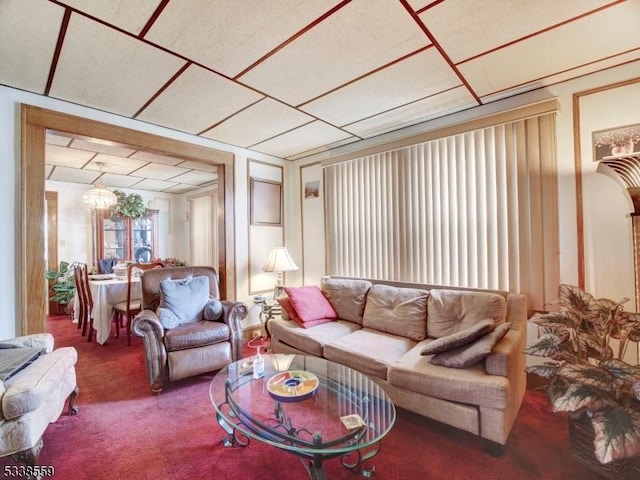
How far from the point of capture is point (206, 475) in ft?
5.29

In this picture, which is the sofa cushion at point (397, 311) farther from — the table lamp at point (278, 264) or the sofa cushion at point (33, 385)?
the sofa cushion at point (33, 385)

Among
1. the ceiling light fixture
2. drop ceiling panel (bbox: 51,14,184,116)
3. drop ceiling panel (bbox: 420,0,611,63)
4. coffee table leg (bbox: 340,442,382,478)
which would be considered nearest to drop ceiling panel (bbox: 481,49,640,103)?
drop ceiling panel (bbox: 420,0,611,63)

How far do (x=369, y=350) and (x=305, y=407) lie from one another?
790 mm

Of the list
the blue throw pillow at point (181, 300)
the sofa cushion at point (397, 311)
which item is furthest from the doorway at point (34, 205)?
the sofa cushion at point (397, 311)

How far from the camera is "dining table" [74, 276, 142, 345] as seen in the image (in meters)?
3.63

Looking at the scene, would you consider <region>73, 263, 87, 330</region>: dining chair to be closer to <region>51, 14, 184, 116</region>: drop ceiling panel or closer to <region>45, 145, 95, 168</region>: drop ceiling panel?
<region>45, 145, 95, 168</region>: drop ceiling panel

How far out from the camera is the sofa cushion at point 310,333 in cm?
266

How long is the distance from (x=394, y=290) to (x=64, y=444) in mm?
2694

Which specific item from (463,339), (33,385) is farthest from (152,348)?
(463,339)

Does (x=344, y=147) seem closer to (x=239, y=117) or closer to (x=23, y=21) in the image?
(x=239, y=117)

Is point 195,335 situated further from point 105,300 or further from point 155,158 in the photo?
point 155,158

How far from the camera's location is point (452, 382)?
5.97 ft

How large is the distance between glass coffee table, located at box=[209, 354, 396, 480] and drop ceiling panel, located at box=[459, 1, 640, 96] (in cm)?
234

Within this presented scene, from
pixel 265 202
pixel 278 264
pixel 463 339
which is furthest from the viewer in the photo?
pixel 265 202
